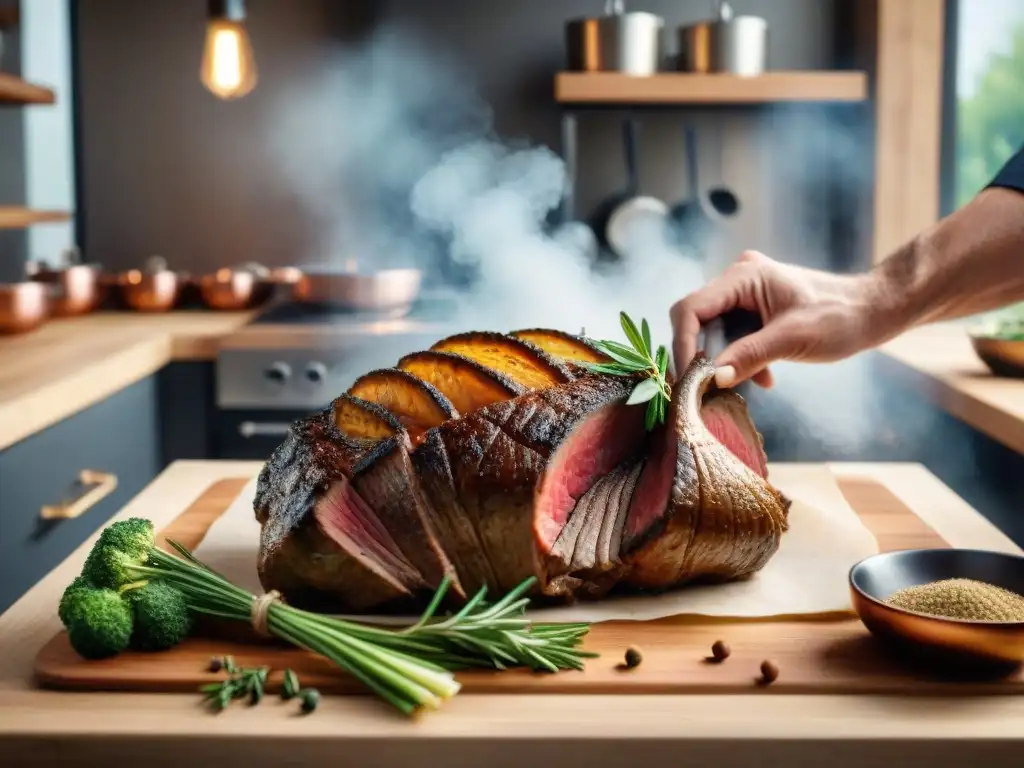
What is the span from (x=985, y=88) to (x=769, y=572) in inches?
110

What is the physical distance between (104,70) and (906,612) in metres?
3.61

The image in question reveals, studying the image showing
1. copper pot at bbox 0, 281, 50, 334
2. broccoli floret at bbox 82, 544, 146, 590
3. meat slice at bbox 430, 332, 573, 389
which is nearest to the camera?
broccoli floret at bbox 82, 544, 146, 590

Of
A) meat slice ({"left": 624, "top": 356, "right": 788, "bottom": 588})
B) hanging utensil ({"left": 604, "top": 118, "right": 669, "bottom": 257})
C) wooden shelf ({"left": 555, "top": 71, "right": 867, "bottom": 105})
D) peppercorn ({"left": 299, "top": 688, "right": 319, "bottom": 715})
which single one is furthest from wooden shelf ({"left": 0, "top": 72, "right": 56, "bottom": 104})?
→ peppercorn ({"left": 299, "top": 688, "right": 319, "bottom": 715})

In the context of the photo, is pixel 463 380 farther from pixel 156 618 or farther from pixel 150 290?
pixel 150 290

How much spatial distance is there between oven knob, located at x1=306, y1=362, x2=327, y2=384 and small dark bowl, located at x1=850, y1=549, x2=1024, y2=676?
2.03 m

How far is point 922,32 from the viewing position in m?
3.53

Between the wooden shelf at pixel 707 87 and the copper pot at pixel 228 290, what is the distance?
3.80 ft

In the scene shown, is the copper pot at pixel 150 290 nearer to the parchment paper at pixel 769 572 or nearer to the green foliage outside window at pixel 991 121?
the parchment paper at pixel 769 572

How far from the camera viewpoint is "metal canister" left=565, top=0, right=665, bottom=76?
3.44m

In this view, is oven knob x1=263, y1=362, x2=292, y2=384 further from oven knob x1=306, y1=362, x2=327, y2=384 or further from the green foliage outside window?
the green foliage outside window

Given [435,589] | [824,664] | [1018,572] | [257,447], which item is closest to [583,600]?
[435,589]

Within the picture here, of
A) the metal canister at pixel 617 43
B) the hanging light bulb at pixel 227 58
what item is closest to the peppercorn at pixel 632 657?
the hanging light bulb at pixel 227 58

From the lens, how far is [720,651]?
114 cm

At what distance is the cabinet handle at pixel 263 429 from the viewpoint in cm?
308
